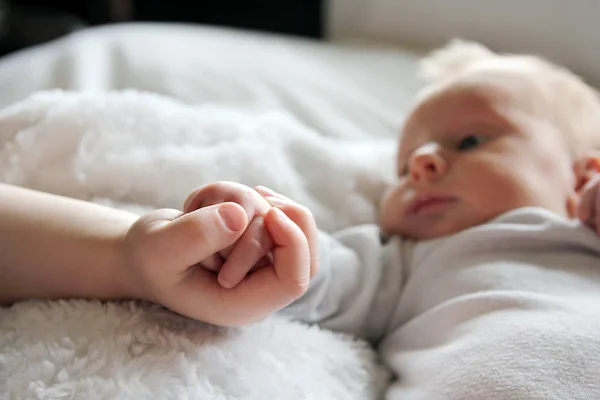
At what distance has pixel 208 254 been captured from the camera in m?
0.50

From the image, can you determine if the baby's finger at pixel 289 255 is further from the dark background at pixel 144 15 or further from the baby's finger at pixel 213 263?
the dark background at pixel 144 15

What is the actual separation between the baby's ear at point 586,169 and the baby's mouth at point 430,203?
0.17 m

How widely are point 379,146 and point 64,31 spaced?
0.93 meters

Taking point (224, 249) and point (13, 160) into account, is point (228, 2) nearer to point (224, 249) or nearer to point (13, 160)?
point (13, 160)

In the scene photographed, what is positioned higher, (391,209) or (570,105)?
(570,105)

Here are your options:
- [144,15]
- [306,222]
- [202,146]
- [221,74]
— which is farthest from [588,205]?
[144,15]

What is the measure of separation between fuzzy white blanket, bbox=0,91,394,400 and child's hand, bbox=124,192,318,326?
45 mm

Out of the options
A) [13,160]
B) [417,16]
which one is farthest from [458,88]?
[417,16]

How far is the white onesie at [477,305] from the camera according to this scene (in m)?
0.56

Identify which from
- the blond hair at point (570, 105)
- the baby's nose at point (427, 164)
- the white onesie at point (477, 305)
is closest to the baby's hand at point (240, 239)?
the white onesie at point (477, 305)

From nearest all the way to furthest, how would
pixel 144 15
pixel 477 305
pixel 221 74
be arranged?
pixel 477 305, pixel 221 74, pixel 144 15

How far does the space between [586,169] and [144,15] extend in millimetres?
1213

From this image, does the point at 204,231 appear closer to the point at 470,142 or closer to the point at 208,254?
the point at 208,254

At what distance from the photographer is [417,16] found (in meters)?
1.43
